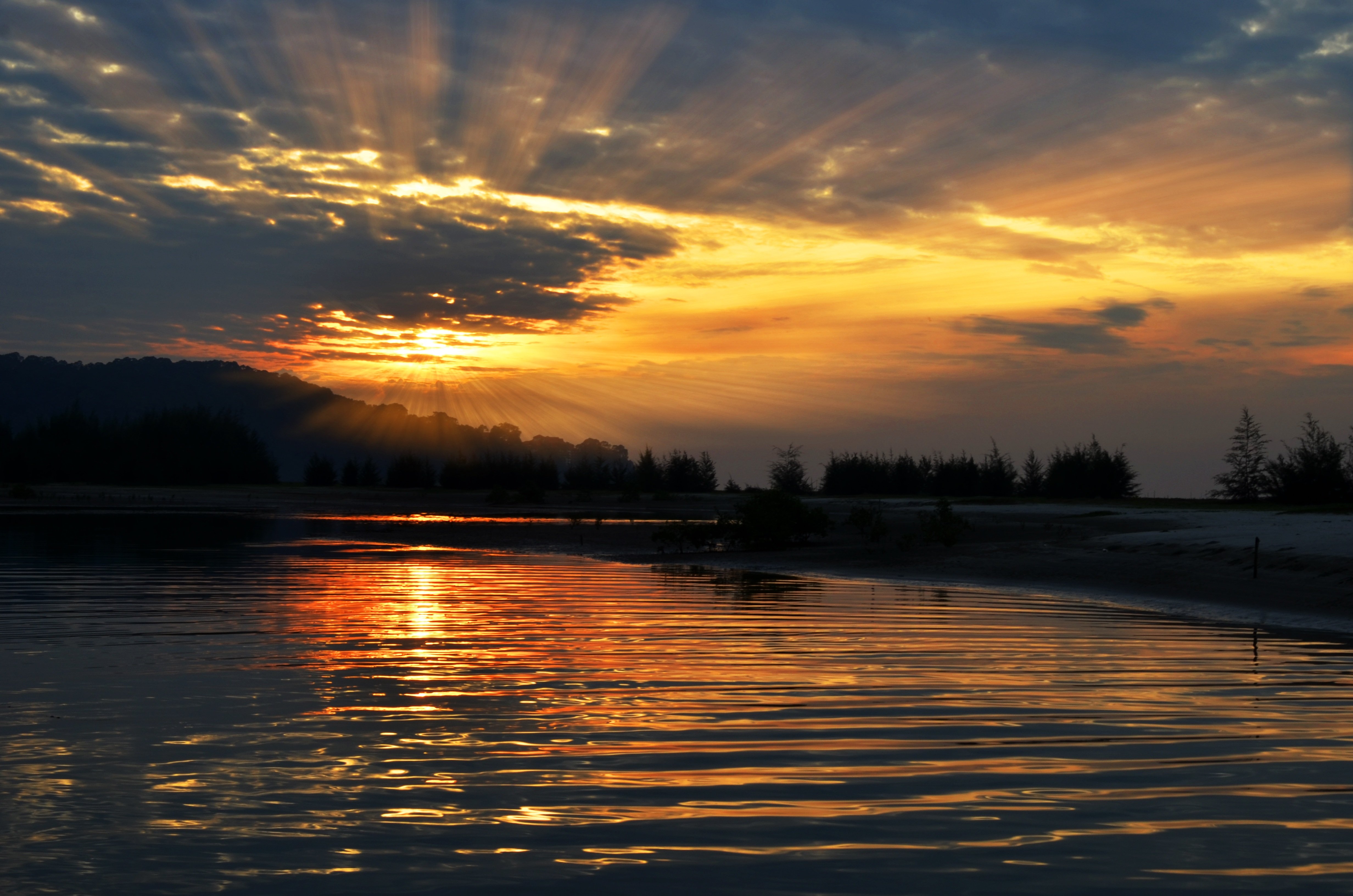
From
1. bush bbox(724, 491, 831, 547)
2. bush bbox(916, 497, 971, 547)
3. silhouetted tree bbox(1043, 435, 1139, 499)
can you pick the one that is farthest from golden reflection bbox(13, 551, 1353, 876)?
silhouetted tree bbox(1043, 435, 1139, 499)

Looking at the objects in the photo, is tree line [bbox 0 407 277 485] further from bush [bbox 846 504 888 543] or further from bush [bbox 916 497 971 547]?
bush [bbox 916 497 971 547]

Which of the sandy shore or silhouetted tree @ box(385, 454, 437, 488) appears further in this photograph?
silhouetted tree @ box(385, 454, 437, 488)

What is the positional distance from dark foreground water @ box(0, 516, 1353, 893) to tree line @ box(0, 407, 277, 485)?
340 feet

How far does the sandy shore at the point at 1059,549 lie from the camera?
19.7 m

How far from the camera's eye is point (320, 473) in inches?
4427

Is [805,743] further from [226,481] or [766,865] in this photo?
[226,481]

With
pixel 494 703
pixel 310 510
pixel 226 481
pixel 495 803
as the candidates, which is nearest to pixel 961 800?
pixel 495 803

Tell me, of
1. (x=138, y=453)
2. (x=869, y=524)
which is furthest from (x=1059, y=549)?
(x=138, y=453)

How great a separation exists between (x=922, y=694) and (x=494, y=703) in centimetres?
406

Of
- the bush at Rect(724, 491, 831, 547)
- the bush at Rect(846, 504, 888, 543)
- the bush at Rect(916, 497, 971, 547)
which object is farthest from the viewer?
the bush at Rect(724, 491, 831, 547)

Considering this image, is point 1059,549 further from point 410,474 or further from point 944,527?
point 410,474

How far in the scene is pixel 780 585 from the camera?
22.7 meters

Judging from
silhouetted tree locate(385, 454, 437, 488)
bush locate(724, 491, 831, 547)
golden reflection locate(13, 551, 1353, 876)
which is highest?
silhouetted tree locate(385, 454, 437, 488)

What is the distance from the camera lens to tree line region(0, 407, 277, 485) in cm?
10519
